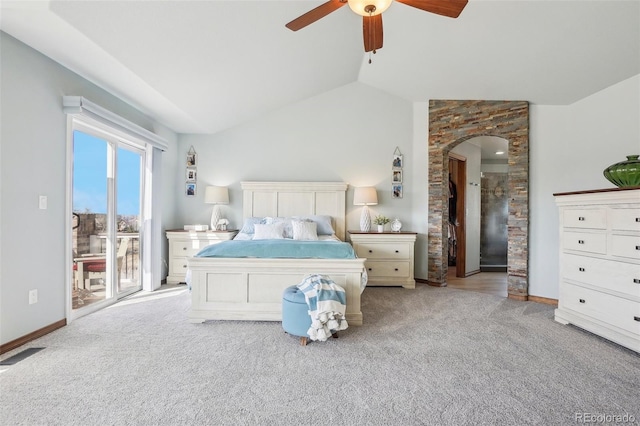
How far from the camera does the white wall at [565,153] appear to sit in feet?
10.9

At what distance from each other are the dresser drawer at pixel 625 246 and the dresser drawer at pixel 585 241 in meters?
0.07

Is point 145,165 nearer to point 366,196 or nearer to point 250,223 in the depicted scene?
point 250,223

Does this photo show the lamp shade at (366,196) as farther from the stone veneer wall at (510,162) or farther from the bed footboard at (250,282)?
the bed footboard at (250,282)

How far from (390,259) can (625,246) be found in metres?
2.47

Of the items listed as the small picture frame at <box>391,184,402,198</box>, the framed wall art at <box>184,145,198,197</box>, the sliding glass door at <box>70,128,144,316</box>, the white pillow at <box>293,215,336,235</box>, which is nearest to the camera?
the sliding glass door at <box>70,128,144,316</box>

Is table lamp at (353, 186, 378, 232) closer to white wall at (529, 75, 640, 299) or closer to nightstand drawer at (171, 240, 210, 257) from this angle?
white wall at (529, 75, 640, 299)

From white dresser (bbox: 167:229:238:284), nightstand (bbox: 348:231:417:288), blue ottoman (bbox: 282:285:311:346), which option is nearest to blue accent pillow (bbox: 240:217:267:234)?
white dresser (bbox: 167:229:238:284)

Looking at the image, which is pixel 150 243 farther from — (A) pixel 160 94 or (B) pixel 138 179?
(A) pixel 160 94

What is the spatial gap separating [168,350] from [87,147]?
93.6 inches

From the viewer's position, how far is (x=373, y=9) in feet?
5.99

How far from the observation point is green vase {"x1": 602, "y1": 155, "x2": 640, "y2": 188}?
2.56 m

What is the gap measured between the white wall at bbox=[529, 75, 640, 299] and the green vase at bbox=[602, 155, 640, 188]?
2.81 ft

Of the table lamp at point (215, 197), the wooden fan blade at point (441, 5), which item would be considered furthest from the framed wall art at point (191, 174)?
the wooden fan blade at point (441, 5)

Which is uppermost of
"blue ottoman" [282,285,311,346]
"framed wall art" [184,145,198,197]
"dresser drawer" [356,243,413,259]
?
"framed wall art" [184,145,198,197]
